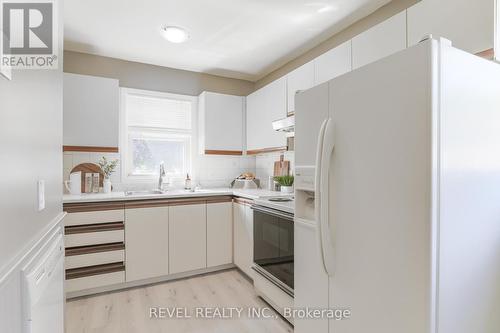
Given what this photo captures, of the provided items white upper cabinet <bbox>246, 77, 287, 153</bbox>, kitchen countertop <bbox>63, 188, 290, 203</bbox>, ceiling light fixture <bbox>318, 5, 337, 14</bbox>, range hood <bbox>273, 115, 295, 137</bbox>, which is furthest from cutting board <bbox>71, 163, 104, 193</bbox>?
ceiling light fixture <bbox>318, 5, 337, 14</bbox>

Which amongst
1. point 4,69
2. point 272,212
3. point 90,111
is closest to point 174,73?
point 90,111

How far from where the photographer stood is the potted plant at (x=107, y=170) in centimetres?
285

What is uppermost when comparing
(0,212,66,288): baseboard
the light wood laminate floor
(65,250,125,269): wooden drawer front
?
(0,212,66,288): baseboard

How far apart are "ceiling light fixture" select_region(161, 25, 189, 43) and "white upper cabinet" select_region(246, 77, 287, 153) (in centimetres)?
103

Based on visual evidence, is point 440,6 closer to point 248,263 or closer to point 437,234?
point 437,234

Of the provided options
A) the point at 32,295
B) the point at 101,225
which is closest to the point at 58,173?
the point at 32,295

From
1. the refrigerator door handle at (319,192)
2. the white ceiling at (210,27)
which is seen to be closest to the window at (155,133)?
the white ceiling at (210,27)

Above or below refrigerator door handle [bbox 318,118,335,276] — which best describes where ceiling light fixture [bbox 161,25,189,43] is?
above

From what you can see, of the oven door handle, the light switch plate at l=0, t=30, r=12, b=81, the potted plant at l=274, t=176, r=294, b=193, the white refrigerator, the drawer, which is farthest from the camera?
the potted plant at l=274, t=176, r=294, b=193

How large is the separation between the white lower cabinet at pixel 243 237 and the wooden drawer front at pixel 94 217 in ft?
3.76

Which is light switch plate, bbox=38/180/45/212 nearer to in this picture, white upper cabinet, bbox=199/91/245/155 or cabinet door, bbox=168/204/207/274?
cabinet door, bbox=168/204/207/274

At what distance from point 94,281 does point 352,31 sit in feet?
10.5

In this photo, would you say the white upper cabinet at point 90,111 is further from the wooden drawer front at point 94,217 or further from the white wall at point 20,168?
the white wall at point 20,168

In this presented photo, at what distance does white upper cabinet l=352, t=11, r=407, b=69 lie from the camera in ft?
5.44
